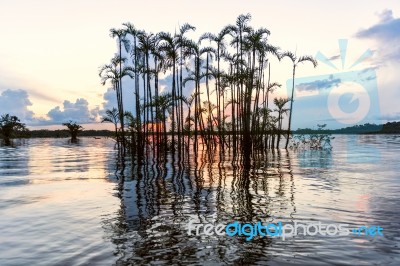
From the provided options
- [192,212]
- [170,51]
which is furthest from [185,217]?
[170,51]

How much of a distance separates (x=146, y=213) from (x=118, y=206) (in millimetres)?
1236

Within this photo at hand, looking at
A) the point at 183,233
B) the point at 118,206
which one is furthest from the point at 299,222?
the point at 118,206

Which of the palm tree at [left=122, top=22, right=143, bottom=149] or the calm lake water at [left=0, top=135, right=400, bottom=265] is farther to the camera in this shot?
the palm tree at [left=122, top=22, right=143, bottom=149]

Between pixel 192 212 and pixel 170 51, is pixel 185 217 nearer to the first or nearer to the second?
pixel 192 212

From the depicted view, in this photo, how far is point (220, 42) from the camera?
30016mm

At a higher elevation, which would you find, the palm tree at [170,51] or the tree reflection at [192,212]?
the palm tree at [170,51]

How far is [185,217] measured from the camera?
7.90m

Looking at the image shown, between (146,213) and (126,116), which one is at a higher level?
(126,116)

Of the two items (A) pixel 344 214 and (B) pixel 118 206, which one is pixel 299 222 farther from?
(B) pixel 118 206

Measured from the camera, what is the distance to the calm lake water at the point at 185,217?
212 inches

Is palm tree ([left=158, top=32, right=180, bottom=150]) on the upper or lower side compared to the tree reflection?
upper

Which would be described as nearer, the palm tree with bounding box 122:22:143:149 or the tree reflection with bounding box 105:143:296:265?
the tree reflection with bounding box 105:143:296:265

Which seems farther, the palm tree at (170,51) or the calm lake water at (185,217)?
the palm tree at (170,51)

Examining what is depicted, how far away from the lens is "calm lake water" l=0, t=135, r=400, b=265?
17.6 ft
